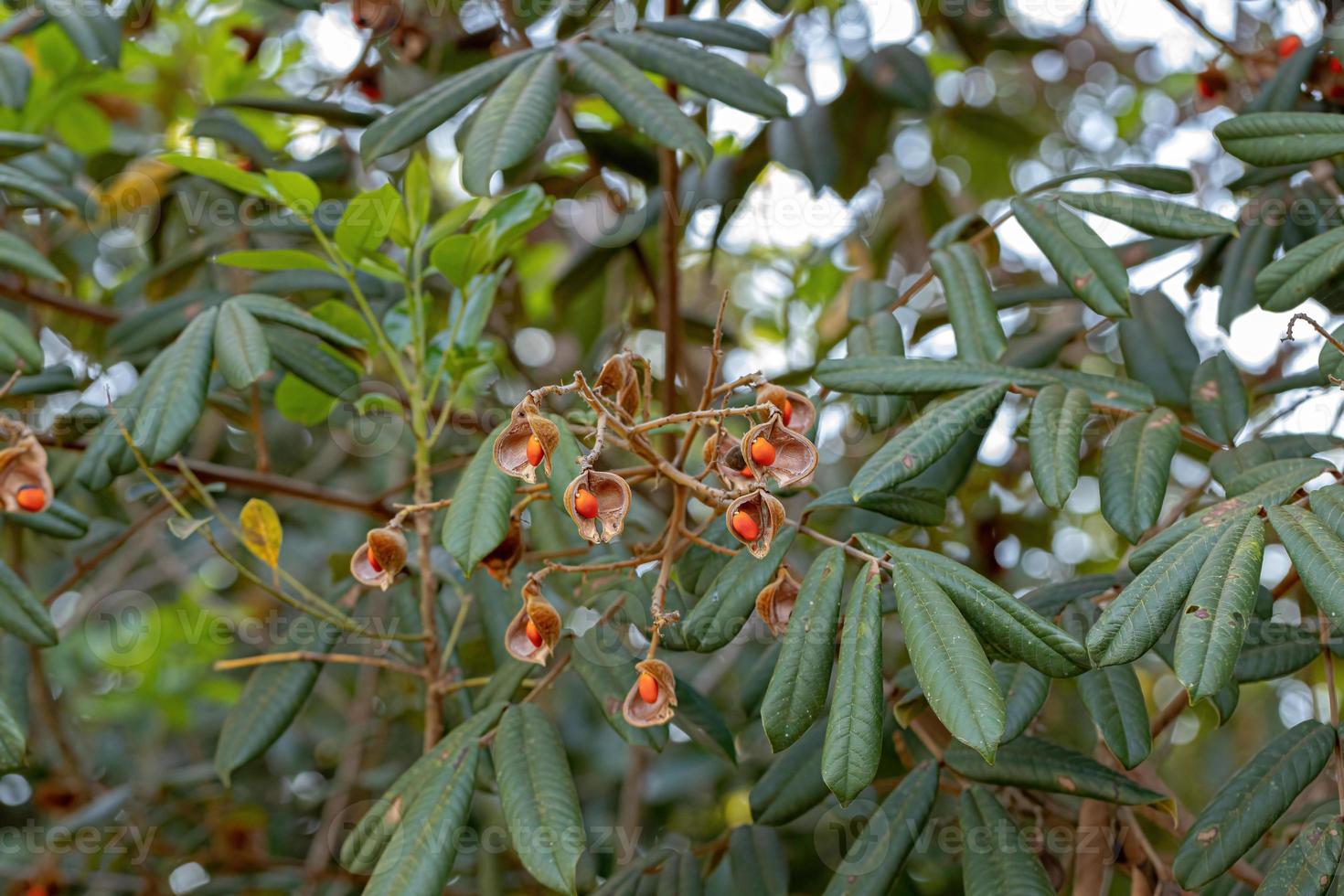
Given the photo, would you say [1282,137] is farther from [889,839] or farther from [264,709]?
[264,709]

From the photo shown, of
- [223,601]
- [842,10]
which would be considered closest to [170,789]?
[223,601]

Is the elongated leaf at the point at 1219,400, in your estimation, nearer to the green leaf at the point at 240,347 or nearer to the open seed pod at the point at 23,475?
the green leaf at the point at 240,347

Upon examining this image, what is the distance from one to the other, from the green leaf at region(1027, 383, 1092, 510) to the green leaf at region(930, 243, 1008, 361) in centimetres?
12

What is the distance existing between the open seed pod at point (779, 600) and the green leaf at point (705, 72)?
0.57 metres

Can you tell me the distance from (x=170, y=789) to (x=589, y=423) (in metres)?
1.54

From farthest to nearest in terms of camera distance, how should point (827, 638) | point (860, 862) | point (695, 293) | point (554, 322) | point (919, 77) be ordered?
point (695, 293)
point (554, 322)
point (919, 77)
point (860, 862)
point (827, 638)

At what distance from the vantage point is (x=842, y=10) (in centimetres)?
236

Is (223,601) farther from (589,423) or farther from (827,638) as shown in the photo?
(827,638)

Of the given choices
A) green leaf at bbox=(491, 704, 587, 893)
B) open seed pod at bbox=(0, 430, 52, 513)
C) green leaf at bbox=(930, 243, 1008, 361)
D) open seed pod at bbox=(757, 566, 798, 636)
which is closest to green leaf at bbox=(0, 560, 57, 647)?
open seed pod at bbox=(0, 430, 52, 513)

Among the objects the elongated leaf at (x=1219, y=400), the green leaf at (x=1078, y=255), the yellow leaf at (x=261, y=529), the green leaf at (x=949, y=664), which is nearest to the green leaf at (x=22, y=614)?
the yellow leaf at (x=261, y=529)

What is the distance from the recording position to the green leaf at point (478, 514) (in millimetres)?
951

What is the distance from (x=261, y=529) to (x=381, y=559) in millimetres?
248

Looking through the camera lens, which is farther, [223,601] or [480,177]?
[223,601]

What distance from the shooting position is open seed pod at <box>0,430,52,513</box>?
1174mm
